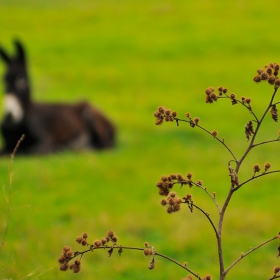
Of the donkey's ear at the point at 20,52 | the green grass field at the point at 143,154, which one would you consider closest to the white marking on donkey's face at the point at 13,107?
the donkey's ear at the point at 20,52

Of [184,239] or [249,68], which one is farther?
[249,68]

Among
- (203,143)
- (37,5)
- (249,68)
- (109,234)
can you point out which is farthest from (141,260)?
(37,5)

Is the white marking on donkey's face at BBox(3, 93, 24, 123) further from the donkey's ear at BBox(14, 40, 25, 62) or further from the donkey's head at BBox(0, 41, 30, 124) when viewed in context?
the donkey's ear at BBox(14, 40, 25, 62)

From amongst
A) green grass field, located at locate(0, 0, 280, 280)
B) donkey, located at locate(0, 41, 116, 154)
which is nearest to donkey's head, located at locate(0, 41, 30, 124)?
donkey, located at locate(0, 41, 116, 154)

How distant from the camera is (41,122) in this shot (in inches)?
538

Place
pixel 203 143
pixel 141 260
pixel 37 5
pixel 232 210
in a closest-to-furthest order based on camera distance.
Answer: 1. pixel 141 260
2. pixel 232 210
3. pixel 203 143
4. pixel 37 5

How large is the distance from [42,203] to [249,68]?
1775 centimetres

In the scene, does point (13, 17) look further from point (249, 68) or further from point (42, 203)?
point (42, 203)

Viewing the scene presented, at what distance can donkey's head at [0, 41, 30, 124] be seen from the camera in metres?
12.7

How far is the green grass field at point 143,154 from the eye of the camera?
7.60 metres

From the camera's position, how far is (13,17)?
131 ft

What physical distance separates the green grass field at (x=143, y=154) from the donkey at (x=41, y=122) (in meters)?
0.47

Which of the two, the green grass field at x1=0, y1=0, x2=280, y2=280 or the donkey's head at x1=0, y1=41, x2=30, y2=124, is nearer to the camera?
the green grass field at x1=0, y1=0, x2=280, y2=280

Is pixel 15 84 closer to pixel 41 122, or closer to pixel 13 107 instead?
pixel 13 107
